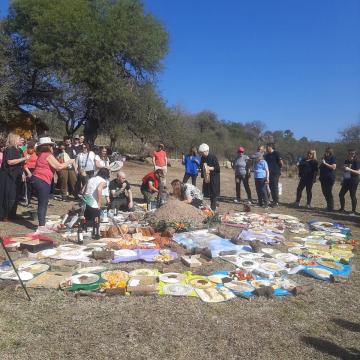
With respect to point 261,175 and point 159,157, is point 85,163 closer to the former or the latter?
point 159,157

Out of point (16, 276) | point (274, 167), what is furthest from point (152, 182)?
point (16, 276)

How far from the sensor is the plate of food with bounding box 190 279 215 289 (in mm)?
4625

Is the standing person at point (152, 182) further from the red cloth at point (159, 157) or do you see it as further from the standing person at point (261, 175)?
the standing person at point (261, 175)

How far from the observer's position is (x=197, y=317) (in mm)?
3824

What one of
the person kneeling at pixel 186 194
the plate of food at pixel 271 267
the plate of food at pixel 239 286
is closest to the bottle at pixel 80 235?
the person kneeling at pixel 186 194

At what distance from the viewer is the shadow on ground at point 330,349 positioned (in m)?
3.24

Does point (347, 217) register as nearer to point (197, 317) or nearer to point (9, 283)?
point (197, 317)

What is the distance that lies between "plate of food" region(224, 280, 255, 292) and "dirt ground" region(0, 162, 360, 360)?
0.27m

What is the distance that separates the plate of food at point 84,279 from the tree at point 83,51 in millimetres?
17841

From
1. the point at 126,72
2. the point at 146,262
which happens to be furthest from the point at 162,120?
the point at 146,262

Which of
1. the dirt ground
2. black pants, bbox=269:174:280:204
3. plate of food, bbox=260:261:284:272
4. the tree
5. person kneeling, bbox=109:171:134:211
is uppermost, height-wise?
the tree

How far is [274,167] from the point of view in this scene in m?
10.5

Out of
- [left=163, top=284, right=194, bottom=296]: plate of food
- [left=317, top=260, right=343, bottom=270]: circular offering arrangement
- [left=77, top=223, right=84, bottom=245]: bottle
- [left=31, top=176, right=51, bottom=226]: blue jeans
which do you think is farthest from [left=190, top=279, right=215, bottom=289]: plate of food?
[left=31, top=176, right=51, bottom=226]: blue jeans

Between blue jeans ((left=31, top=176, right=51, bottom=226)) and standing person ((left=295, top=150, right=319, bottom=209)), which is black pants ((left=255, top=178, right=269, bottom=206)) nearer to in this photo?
standing person ((left=295, top=150, right=319, bottom=209))
